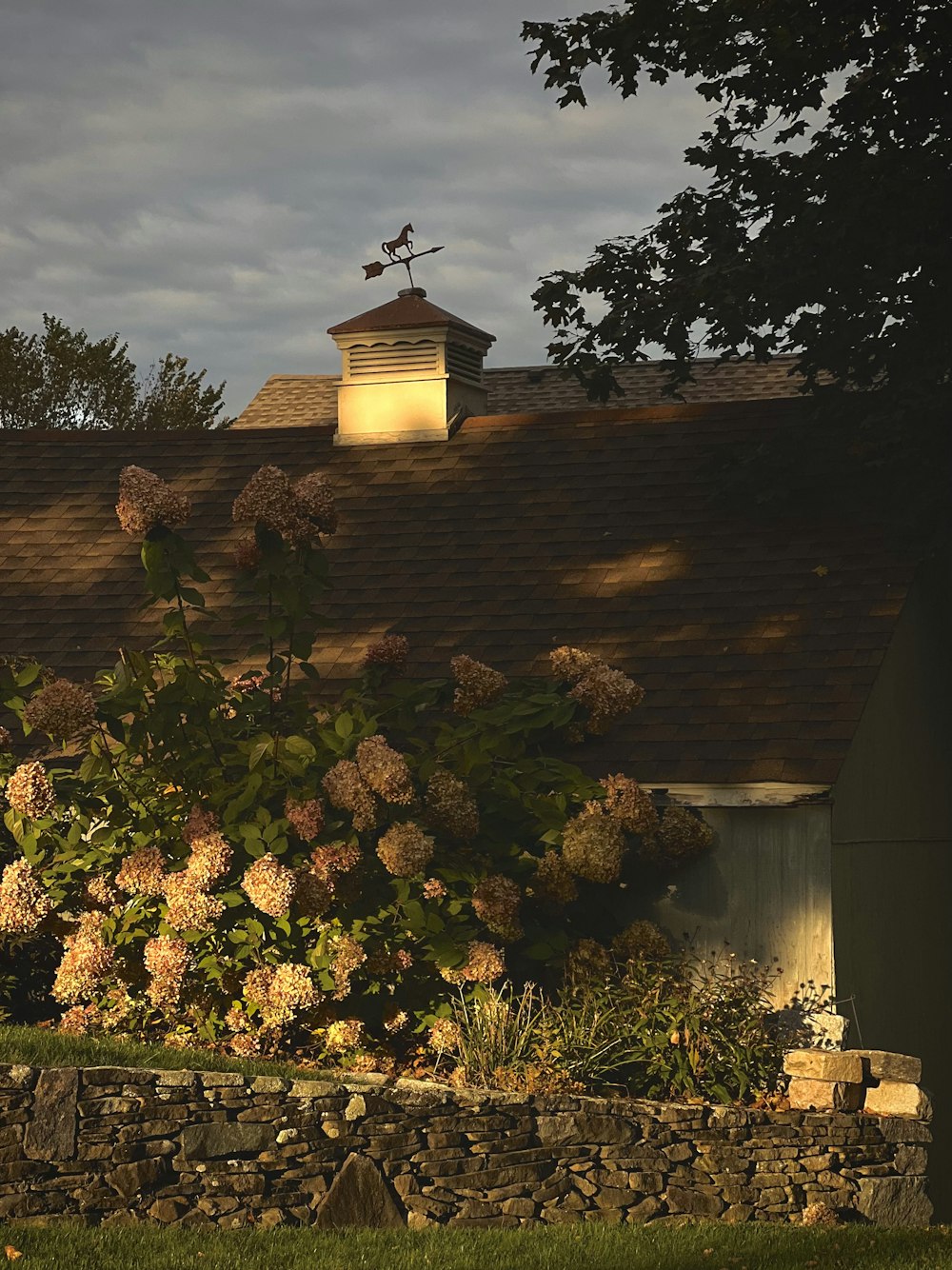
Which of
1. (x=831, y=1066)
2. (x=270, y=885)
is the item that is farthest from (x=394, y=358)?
(x=831, y=1066)

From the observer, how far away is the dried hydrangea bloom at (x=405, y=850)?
9.52m

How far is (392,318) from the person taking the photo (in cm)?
1605

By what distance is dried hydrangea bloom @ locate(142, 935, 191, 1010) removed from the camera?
945cm

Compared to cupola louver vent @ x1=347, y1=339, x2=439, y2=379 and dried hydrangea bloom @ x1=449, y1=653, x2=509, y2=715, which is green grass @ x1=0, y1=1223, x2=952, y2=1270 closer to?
dried hydrangea bloom @ x1=449, y1=653, x2=509, y2=715

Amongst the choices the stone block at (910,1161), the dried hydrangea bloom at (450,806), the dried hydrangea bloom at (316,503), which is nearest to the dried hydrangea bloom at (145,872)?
the dried hydrangea bloom at (450,806)

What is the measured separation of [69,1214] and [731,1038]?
3825 mm

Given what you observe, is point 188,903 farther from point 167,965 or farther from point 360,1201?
point 360,1201

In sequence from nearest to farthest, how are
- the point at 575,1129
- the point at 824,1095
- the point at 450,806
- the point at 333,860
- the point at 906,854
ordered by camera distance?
the point at 575,1129, the point at 824,1095, the point at 333,860, the point at 450,806, the point at 906,854

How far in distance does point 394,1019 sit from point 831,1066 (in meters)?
2.54

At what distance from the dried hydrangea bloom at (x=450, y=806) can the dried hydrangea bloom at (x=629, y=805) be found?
2.87ft

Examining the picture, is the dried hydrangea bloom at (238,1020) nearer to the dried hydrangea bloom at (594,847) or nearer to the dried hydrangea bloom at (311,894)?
the dried hydrangea bloom at (311,894)

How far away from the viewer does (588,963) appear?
1016 cm

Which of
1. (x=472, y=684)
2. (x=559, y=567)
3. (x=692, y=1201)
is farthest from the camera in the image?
(x=559, y=567)

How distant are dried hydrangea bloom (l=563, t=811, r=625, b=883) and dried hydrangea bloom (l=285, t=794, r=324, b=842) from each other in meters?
1.55
